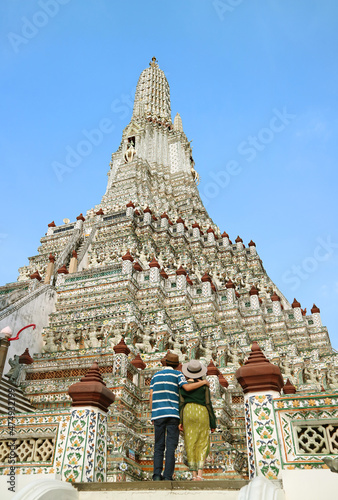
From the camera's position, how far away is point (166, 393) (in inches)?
228

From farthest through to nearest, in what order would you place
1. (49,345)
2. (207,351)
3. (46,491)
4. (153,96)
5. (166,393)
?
(153,96)
(49,345)
(207,351)
(166,393)
(46,491)

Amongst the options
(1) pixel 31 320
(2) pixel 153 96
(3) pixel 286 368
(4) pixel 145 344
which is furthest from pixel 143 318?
(2) pixel 153 96

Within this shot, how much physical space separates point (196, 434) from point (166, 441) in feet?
1.29

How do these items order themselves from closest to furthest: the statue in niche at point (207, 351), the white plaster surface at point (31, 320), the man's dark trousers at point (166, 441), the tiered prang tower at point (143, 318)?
the man's dark trousers at point (166, 441)
the tiered prang tower at point (143, 318)
the white plaster surface at point (31, 320)
the statue in niche at point (207, 351)

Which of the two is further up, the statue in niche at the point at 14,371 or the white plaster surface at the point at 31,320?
the white plaster surface at the point at 31,320

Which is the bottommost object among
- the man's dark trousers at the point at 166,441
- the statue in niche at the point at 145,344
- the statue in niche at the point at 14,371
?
the man's dark trousers at the point at 166,441

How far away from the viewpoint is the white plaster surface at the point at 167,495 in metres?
4.59

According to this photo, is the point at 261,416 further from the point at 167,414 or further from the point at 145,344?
the point at 145,344

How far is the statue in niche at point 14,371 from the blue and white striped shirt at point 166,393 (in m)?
7.96

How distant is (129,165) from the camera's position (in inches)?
1345

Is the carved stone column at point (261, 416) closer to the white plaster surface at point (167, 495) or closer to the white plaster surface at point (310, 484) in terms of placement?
the white plaster surface at point (310, 484)

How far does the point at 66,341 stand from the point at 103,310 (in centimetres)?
169

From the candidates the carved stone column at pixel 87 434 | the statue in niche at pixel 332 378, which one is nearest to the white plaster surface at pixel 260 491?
the carved stone column at pixel 87 434

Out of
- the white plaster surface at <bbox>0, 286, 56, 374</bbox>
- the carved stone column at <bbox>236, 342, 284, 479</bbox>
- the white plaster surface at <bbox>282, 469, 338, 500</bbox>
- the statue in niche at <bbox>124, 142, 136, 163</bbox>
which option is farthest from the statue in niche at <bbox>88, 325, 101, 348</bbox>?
the statue in niche at <bbox>124, 142, 136, 163</bbox>
